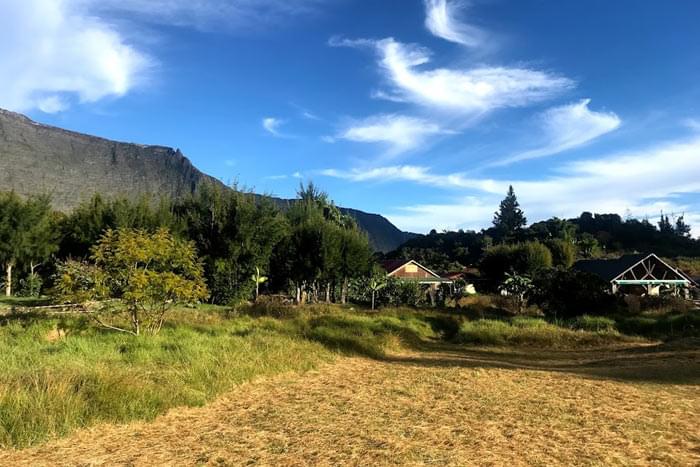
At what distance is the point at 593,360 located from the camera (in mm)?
15078

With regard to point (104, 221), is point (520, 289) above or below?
below

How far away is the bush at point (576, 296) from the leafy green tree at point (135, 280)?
1837cm

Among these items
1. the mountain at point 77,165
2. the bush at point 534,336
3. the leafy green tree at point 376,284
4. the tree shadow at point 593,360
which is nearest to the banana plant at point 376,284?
the leafy green tree at point 376,284

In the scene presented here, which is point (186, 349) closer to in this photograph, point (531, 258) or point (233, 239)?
point (233, 239)

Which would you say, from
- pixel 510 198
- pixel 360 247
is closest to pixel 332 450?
pixel 360 247

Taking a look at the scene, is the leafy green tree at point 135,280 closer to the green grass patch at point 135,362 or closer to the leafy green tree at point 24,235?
the green grass patch at point 135,362

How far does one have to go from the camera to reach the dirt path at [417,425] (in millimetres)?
5453

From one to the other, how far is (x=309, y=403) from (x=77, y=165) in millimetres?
77454

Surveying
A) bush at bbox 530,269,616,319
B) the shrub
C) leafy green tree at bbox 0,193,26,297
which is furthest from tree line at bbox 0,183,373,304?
the shrub

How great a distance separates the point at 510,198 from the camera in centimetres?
12512

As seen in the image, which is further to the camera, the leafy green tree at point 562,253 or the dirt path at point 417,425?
the leafy green tree at point 562,253

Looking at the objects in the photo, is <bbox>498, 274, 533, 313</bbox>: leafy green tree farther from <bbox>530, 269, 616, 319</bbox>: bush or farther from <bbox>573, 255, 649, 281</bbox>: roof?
<bbox>573, 255, 649, 281</bbox>: roof

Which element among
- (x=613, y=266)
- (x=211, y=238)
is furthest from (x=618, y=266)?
(x=211, y=238)

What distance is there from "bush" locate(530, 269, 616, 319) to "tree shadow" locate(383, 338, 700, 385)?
724cm
